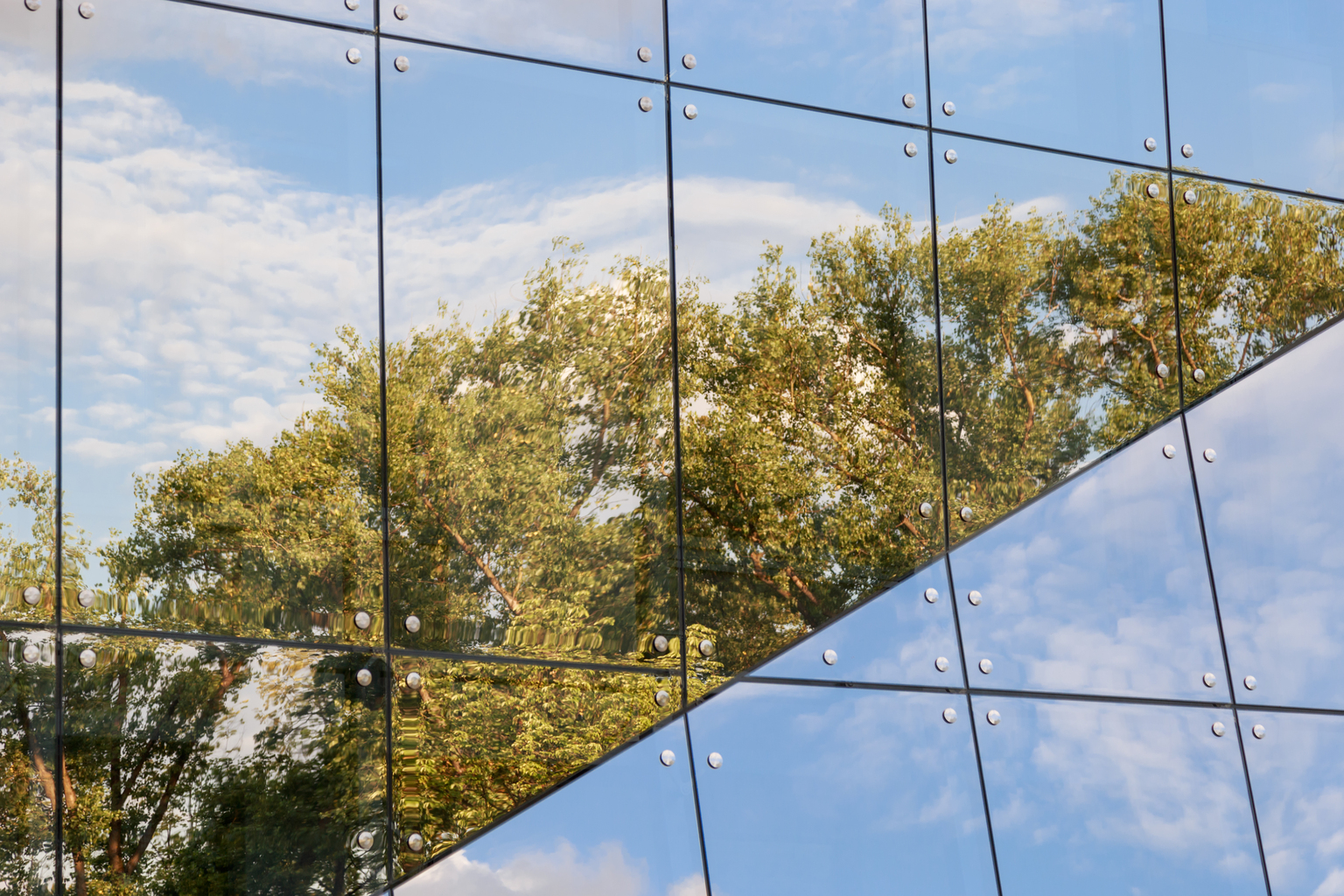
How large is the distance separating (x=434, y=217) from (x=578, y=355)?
4.86ft

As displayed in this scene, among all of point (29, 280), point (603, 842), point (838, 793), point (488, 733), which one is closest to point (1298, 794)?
point (838, 793)

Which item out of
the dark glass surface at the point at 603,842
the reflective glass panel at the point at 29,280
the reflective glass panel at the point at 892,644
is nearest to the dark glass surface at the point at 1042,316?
the reflective glass panel at the point at 892,644

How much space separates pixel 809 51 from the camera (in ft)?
28.5

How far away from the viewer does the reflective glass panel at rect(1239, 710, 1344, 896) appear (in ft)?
30.0

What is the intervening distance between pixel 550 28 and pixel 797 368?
332 cm

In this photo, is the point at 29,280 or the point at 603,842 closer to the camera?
the point at 29,280

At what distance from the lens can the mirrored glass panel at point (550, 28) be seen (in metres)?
7.83

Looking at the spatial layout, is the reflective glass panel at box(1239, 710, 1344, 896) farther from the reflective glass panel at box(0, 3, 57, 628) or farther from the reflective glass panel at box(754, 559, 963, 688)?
the reflective glass panel at box(0, 3, 57, 628)

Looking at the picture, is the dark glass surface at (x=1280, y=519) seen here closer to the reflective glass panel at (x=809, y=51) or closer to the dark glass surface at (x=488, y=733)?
the reflective glass panel at (x=809, y=51)

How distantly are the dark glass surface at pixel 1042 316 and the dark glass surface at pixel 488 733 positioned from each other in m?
3.33

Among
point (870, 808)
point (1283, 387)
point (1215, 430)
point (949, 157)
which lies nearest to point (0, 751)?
point (870, 808)

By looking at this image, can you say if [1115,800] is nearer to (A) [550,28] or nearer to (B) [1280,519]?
(B) [1280,519]

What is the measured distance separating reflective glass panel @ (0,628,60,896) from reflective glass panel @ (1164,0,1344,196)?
10049 mm

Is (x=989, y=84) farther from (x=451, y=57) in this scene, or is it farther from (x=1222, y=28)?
(x=451, y=57)
